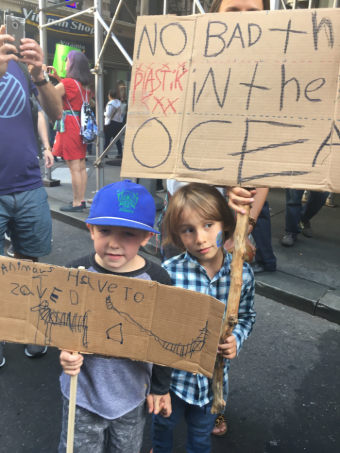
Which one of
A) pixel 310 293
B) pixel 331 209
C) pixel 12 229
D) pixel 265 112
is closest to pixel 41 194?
pixel 12 229

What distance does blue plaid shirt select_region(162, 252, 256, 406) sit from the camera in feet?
5.22

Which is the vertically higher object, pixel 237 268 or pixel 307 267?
pixel 237 268

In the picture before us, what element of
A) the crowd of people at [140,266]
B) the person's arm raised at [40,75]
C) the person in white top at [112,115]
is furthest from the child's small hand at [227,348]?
the person in white top at [112,115]

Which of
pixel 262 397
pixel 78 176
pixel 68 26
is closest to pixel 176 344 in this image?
pixel 262 397

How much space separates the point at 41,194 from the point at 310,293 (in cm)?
247

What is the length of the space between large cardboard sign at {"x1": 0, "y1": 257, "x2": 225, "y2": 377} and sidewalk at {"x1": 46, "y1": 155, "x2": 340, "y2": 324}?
2503 millimetres

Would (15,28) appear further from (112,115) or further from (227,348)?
(112,115)

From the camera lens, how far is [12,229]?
8.16 feet

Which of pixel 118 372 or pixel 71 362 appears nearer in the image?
pixel 71 362

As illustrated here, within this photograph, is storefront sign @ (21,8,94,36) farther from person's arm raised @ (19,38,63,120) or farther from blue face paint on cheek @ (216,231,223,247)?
blue face paint on cheek @ (216,231,223,247)

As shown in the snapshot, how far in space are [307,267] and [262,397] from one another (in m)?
1.99

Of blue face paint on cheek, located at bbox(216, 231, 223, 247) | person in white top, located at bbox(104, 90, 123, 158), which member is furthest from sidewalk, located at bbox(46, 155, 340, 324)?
person in white top, located at bbox(104, 90, 123, 158)

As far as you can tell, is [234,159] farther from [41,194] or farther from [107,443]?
[41,194]

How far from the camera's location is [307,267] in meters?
4.03
